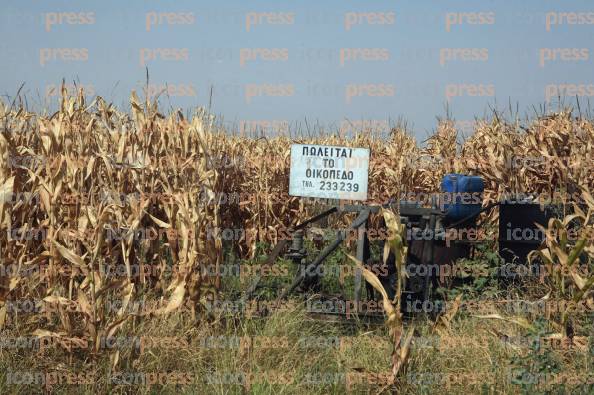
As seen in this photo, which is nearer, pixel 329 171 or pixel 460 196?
pixel 329 171

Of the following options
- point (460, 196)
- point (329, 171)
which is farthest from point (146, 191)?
point (460, 196)

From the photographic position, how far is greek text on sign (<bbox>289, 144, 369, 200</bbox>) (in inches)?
297

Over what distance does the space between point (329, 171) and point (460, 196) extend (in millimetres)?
1633

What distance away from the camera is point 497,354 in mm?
5375

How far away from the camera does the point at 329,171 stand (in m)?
7.66

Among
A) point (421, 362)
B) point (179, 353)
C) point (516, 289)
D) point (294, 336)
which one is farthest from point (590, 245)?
point (179, 353)

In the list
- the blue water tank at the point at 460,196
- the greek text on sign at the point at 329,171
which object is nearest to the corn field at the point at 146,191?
the greek text on sign at the point at 329,171

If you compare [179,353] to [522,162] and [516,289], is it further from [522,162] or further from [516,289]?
[522,162]

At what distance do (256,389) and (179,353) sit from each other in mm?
1011

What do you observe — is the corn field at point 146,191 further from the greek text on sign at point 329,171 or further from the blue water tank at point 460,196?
the blue water tank at point 460,196

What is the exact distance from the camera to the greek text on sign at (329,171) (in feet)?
24.7

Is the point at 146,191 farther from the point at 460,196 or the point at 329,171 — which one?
the point at 460,196

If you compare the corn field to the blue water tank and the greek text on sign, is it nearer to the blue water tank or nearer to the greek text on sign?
the greek text on sign

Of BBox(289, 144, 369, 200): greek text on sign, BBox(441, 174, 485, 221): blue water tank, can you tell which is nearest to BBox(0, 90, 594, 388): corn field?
BBox(289, 144, 369, 200): greek text on sign
